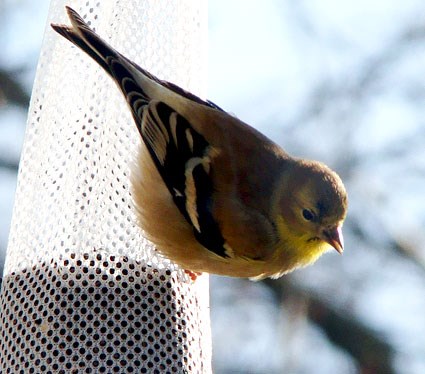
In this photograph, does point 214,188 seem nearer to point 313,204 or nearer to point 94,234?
point 313,204

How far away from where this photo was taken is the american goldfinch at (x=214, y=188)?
520 centimetres

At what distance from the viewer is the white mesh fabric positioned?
509 centimetres

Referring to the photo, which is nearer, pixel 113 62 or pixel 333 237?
pixel 113 62

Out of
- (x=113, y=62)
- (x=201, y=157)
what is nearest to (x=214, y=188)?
(x=201, y=157)

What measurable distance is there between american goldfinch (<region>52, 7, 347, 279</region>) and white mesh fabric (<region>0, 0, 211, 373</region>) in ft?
0.65

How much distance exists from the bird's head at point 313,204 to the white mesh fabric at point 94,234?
1.85ft

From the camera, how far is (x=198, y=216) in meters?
5.41

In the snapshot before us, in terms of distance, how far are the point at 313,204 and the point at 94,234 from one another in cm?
111

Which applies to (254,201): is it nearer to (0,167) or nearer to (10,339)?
(10,339)

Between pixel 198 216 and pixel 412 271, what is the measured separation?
4742 mm

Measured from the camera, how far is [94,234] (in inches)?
207

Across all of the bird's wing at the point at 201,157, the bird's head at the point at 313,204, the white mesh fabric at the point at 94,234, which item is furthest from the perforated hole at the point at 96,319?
the bird's head at the point at 313,204

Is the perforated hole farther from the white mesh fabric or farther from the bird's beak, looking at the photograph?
the bird's beak

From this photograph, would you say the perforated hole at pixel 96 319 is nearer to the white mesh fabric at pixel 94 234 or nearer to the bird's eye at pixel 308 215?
the white mesh fabric at pixel 94 234
